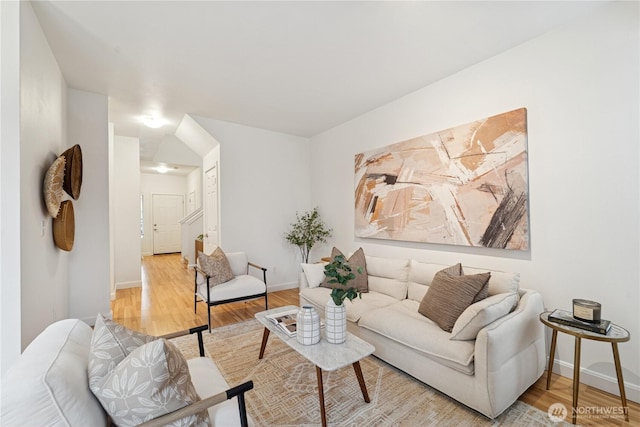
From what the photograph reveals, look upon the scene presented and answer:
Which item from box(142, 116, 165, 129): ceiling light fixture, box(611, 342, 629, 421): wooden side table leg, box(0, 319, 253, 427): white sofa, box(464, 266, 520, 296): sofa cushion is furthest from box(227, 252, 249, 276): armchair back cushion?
box(611, 342, 629, 421): wooden side table leg

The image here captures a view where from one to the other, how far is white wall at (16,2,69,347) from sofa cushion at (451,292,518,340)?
2922mm

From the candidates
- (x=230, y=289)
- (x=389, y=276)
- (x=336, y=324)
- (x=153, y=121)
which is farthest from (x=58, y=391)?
(x=153, y=121)

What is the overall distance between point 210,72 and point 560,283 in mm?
3790

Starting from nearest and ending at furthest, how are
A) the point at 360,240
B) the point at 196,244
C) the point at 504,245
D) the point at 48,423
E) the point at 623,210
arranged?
the point at 48,423 < the point at 623,210 < the point at 504,245 < the point at 360,240 < the point at 196,244

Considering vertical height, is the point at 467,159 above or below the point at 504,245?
above

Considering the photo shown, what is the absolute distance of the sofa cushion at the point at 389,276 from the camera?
299cm

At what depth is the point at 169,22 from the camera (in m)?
2.15

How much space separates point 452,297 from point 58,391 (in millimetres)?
2266

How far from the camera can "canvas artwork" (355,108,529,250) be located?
2.47 m

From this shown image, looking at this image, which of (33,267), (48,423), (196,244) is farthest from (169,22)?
(196,244)

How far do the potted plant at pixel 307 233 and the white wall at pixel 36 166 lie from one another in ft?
10.1

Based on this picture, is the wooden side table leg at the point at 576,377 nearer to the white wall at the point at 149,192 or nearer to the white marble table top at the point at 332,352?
the white marble table top at the point at 332,352

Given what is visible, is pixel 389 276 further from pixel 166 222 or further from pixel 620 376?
pixel 166 222

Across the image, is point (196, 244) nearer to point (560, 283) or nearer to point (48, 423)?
point (48, 423)
